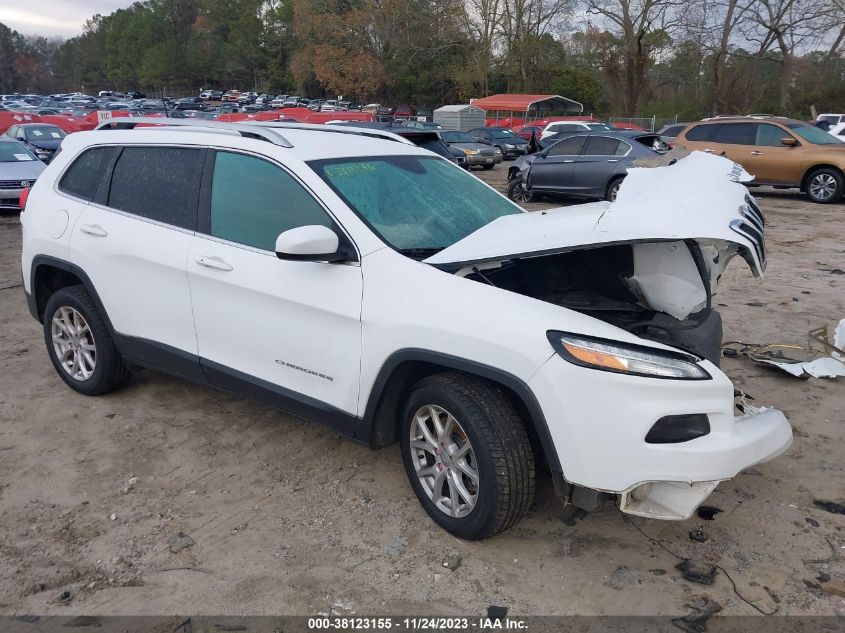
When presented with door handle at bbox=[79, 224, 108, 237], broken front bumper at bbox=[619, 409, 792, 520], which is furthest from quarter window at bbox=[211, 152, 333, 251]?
broken front bumper at bbox=[619, 409, 792, 520]

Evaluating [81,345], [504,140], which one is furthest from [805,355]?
[504,140]

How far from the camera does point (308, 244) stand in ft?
10.3

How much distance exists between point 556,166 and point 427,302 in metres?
12.2

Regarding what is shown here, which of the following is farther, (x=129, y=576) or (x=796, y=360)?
(x=796, y=360)

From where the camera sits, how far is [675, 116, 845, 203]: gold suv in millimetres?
13891

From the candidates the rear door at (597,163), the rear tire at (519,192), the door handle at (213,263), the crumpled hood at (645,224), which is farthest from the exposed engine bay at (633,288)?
the rear tire at (519,192)

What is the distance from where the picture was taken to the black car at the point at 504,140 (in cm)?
2800

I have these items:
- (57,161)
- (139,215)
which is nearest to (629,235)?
(139,215)

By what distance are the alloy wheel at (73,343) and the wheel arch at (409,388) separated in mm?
2269

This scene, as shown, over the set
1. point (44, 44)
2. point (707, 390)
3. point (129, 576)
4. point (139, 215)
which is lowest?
point (129, 576)

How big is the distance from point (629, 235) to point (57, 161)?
3924 millimetres

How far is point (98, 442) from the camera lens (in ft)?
13.7

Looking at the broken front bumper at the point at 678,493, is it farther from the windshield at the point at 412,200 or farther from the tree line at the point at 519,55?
the tree line at the point at 519,55

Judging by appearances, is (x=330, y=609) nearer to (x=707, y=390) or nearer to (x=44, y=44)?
(x=707, y=390)
